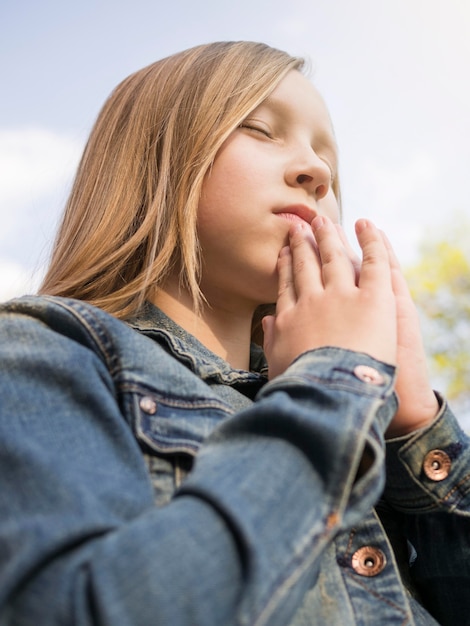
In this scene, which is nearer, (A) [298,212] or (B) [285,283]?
(B) [285,283]

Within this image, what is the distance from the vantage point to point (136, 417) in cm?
117

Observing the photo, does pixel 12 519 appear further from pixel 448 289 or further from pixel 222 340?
pixel 448 289

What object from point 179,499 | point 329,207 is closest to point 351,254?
point 329,207

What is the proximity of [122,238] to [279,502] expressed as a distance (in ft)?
3.71

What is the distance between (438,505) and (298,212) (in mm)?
783

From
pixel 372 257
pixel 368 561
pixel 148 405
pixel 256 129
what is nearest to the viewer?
pixel 148 405

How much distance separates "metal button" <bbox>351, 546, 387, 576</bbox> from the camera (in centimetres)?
129

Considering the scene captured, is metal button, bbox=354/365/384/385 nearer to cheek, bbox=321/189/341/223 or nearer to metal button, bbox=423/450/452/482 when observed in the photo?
metal button, bbox=423/450/452/482

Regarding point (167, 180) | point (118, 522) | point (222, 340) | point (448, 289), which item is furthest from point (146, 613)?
point (448, 289)

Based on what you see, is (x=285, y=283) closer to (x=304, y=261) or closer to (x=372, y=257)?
(x=304, y=261)

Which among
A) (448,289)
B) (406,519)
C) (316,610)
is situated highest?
(316,610)

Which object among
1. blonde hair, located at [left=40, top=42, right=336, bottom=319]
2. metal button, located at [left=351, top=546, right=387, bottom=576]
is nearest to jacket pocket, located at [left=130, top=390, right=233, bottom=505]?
metal button, located at [left=351, top=546, right=387, bottom=576]

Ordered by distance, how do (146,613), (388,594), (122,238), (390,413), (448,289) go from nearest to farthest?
1. (146,613)
2. (390,413)
3. (388,594)
4. (122,238)
5. (448,289)

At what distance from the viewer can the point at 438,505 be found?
1.48 meters
